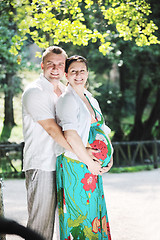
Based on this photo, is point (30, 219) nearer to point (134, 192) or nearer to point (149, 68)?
point (134, 192)

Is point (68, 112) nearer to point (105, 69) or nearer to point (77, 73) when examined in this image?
point (77, 73)

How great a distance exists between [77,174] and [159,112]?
11035 mm

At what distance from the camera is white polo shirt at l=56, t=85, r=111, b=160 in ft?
9.36

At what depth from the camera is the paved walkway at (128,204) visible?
475 cm

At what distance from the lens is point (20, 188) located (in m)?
8.27

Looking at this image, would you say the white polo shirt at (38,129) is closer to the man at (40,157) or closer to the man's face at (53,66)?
the man at (40,157)

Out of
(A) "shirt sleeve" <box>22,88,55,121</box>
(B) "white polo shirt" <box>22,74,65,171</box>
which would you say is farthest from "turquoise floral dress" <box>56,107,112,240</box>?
(A) "shirt sleeve" <box>22,88,55,121</box>

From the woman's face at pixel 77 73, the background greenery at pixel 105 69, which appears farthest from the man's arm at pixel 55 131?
the background greenery at pixel 105 69

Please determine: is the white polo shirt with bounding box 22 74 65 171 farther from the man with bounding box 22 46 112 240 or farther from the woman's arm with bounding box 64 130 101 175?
the woman's arm with bounding box 64 130 101 175

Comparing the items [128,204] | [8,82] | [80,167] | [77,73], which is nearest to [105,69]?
[8,82]

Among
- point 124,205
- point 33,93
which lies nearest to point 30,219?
point 33,93

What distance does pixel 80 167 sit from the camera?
297 centimetres

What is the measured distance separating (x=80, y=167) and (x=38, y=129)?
0.45m

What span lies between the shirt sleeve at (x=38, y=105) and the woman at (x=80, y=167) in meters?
0.09
